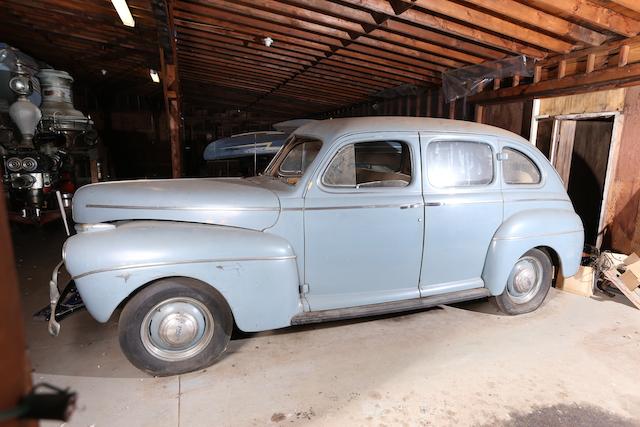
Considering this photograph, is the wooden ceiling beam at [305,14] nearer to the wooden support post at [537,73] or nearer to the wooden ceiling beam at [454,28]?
the wooden ceiling beam at [454,28]

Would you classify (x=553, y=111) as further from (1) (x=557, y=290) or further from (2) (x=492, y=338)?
(2) (x=492, y=338)

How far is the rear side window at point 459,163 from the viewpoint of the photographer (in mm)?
3275

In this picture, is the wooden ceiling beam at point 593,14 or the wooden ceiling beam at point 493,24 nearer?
the wooden ceiling beam at point 593,14

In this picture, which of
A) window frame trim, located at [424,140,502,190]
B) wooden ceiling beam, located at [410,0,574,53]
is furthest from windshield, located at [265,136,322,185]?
wooden ceiling beam, located at [410,0,574,53]

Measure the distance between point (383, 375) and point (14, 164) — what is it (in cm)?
650

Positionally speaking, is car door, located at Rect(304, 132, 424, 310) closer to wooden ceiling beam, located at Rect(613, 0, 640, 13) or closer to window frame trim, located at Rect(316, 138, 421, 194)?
window frame trim, located at Rect(316, 138, 421, 194)

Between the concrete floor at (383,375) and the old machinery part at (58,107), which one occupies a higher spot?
the old machinery part at (58,107)

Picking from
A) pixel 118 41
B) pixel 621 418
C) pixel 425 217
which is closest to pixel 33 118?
pixel 118 41

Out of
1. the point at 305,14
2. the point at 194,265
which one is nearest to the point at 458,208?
the point at 194,265

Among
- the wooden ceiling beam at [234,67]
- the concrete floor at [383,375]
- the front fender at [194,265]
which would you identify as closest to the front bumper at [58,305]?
the front fender at [194,265]

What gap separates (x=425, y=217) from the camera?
320 centimetres

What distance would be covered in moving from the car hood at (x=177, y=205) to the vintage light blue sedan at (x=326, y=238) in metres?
0.01

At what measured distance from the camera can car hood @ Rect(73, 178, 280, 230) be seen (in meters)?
2.75

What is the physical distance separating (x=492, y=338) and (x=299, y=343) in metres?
1.73
